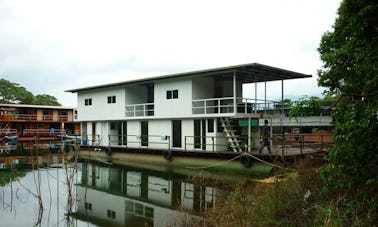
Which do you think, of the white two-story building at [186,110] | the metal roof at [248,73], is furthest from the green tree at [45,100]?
the metal roof at [248,73]

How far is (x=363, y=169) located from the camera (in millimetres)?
6375

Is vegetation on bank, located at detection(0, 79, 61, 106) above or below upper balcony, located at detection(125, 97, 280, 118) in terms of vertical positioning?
above

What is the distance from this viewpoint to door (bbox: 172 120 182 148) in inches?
940

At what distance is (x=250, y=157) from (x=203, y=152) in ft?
10.8

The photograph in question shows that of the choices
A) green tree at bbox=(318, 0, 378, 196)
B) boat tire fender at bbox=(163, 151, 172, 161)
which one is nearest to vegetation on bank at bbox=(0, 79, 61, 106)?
boat tire fender at bbox=(163, 151, 172, 161)

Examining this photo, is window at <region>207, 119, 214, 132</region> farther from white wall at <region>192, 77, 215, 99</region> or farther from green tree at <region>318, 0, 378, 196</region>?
green tree at <region>318, 0, 378, 196</region>

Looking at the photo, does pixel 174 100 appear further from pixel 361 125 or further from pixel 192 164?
pixel 361 125

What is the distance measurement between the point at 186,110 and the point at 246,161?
249 inches

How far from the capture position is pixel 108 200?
14281mm

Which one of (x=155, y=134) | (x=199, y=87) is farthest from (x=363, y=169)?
(x=155, y=134)

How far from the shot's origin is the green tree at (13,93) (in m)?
64.1

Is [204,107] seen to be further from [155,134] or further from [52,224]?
[52,224]

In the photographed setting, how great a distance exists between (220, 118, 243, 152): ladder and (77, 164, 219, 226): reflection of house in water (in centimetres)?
405

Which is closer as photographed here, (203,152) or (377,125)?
(377,125)
